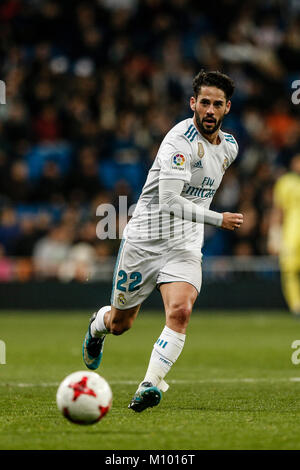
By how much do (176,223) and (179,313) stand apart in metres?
0.77

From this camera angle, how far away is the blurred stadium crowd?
658 inches

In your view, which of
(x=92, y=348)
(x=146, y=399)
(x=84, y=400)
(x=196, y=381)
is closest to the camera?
(x=84, y=400)

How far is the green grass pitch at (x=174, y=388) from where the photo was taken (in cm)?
509

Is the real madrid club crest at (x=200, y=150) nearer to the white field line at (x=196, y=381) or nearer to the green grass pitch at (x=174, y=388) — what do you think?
the green grass pitch at (x=174, y=388)

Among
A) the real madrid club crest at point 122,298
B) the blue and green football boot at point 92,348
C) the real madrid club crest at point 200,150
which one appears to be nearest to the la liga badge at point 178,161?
the real madrid club crest at point 200,150

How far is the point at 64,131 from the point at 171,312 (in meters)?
12.1

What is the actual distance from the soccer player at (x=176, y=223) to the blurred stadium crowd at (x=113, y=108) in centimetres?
889

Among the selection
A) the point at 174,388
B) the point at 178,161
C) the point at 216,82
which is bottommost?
the point at 174,388

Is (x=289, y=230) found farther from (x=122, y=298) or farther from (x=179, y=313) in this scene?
(x=179, y=313)

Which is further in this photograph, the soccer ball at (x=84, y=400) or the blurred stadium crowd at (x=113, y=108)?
the blurred stadium crowd at (x=113, y=108)

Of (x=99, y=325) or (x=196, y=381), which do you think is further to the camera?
(x=196, y=381)

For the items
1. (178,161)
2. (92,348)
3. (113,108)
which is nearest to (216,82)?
(178,161)

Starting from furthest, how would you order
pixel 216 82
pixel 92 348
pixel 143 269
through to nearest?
1. pixel 92 348
2. pixel 143 269
3. pixel 216 82

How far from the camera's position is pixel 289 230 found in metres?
15.5
